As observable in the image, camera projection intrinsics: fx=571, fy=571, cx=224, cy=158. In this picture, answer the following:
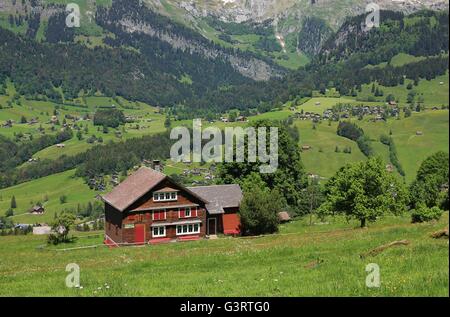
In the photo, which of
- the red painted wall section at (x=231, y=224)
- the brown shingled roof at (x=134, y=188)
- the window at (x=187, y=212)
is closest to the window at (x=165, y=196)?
the brown shingled roof at (x=134, y=188)

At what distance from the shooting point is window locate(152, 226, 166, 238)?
72188 mm

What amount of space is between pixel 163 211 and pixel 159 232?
2706mm

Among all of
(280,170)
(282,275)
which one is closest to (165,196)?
(280,170)

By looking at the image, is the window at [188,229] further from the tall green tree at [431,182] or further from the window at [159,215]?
the tall green tree at [431,182]

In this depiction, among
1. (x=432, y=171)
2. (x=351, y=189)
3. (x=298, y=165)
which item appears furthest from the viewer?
(x=432, y=171)

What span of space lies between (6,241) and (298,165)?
42.0 meters

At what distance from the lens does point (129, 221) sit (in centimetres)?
7094

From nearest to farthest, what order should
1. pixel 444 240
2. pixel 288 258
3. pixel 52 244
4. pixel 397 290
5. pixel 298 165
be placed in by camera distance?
pixel 397 290 < pixel 444 240 < pixel 288 258 < pixel 52 244 < pixel 298 165

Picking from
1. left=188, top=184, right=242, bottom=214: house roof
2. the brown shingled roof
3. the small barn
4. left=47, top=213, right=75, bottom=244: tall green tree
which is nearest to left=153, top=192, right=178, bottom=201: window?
the brown shingled roof

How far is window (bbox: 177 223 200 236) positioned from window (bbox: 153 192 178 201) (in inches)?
154

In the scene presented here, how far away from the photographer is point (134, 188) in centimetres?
7388

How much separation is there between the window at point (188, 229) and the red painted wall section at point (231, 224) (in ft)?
13.3
